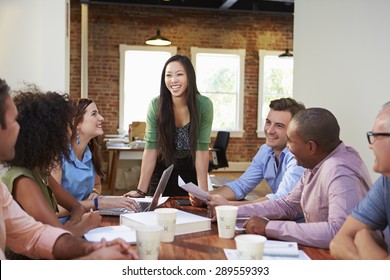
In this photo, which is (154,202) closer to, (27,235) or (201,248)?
(201,248)

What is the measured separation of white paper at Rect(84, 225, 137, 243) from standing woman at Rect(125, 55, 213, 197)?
1080mm

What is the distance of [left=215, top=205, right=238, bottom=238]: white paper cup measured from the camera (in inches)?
59.5

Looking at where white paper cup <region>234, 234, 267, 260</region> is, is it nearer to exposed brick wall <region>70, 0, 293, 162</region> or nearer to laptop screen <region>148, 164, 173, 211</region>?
laptop screen <region>148, 164, 173, 211</region>

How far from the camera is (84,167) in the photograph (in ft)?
7.41

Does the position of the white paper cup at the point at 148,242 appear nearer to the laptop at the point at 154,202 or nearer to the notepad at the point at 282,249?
the notepad at the point at 282,249

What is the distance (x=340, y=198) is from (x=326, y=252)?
20 cm

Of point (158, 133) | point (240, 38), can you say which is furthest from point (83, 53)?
point (158, 133)

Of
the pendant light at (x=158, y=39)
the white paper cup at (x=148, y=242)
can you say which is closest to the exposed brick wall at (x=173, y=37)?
the pendant light at (x=158, y=39)

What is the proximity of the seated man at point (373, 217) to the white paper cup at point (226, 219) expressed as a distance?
321mm

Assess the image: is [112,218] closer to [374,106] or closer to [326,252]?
[326,252]

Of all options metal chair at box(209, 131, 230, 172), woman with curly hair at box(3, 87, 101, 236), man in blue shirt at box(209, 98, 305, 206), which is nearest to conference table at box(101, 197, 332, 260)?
woman with curly hair at box(3, 87, 101, 236)

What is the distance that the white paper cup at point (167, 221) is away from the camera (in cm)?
144

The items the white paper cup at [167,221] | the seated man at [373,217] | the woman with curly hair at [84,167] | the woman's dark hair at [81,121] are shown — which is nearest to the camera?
the seated man at [373,217]
